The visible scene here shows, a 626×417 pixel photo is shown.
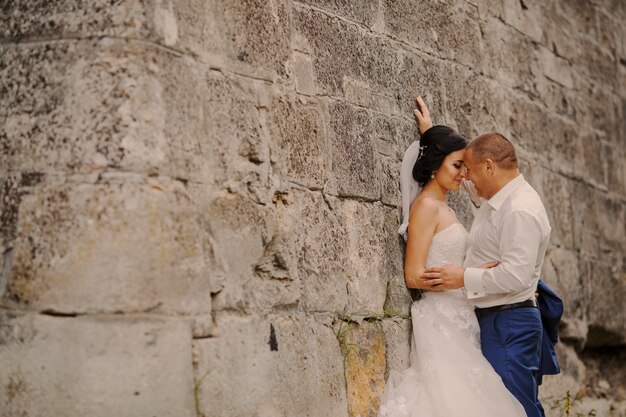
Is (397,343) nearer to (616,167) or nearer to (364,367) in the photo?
(364,367)

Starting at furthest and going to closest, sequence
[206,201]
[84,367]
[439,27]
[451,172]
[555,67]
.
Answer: [555,67]
[439,27]
[451,172]
[206,201]
[84,367]

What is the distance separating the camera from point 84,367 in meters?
2.94

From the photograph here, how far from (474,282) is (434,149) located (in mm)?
678

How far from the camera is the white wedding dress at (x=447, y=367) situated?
3.98 m

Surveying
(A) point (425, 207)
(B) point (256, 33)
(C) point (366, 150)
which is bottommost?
(A) point (425, 207)

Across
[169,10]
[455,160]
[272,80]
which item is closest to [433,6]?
[455,160]

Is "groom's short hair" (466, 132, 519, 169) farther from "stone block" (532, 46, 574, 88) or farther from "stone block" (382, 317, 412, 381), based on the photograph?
"stone block" (532, 46, 574, 88)

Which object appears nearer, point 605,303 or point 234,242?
point 234,242

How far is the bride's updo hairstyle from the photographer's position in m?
4.43

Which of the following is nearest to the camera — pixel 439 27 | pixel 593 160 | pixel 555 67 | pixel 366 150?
pixel 366 150

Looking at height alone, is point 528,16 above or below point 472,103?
above

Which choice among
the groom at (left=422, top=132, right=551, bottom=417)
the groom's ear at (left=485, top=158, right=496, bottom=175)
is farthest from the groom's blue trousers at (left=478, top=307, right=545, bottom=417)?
the groom's ear at (left=485, top=158, right=496, bottom=175)

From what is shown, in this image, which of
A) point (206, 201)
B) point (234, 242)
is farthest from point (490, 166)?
point (206, 201)

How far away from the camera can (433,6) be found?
16.2 ft
